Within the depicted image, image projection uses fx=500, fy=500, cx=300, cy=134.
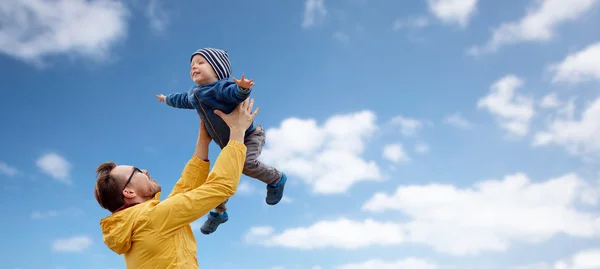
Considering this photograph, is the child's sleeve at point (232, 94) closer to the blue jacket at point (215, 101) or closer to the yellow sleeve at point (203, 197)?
the blue jacket at point (215, 101)

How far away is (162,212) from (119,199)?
59cm

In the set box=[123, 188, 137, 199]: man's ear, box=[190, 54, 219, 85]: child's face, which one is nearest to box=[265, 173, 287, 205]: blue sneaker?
box=[190, 54, 219, 85]: child's face

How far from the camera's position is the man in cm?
414

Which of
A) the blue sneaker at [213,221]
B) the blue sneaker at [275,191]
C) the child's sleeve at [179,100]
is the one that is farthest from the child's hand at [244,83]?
the blue sneaker at [213,221]

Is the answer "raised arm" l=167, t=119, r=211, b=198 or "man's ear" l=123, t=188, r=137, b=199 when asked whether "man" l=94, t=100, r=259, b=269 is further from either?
"raised arm" l=167, t=119, r=211, b=198

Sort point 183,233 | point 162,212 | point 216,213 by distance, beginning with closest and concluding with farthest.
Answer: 1. point 162,212
2. point 183,233
3. point 216,213

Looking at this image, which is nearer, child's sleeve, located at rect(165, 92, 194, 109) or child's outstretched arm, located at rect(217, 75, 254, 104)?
child's outstretched arm, located at rect(217, 75, 254, 104)

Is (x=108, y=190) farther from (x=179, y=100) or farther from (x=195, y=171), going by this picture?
(x=179, y=100)

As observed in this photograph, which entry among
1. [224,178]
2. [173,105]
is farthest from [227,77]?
[224,178]

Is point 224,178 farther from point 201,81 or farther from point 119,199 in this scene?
point 201,81

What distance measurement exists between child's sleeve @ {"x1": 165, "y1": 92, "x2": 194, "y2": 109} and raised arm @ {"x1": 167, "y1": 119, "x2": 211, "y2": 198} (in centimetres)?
44

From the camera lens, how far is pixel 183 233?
439cm

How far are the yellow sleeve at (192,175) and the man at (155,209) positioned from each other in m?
0.53

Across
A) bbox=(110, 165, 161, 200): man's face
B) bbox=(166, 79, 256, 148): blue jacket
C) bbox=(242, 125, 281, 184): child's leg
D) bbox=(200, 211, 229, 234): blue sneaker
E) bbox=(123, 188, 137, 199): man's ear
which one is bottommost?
bbox=(123, 188, 137, 199): man's ear
